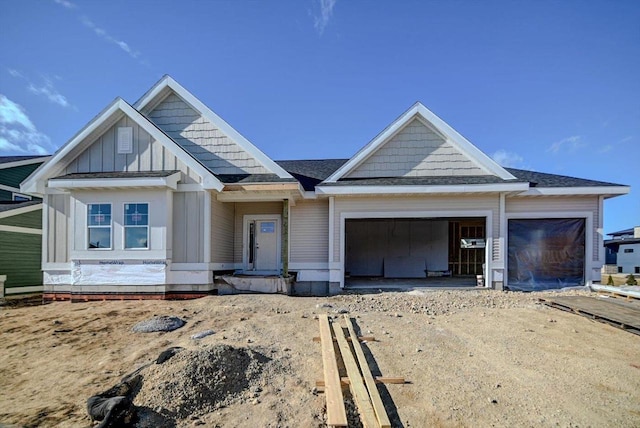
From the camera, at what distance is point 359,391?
3668 mm

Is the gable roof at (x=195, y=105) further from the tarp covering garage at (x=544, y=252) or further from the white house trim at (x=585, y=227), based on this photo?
the tarp covering garage at (x=544, y=252)

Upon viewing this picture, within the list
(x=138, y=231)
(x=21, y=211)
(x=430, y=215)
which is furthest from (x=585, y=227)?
(x=21, y=211)

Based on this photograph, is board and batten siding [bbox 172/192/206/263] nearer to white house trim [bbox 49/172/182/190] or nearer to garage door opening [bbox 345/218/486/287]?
white house trim [bbox 49/172/182/190]

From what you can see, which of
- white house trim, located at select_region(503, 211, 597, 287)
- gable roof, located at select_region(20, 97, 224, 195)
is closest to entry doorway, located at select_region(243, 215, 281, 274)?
gable roof, located at select_region(20, 97, 224, 195)

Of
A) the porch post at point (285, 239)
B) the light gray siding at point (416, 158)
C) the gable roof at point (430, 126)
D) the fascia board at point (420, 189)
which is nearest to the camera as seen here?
the fascia board at point (420, 189)

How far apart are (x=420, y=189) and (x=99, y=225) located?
9375mm

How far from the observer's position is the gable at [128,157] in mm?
9611

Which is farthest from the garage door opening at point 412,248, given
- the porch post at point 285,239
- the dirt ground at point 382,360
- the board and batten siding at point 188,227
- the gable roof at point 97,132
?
the gable roof at point 97,132

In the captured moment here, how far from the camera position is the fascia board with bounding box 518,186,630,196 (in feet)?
34.1

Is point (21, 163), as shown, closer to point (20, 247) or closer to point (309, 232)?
point (20, 247)

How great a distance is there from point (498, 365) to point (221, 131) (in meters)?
9.84

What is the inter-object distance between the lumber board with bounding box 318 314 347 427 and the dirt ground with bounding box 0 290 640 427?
17cm

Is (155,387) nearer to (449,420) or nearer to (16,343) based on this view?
(449,420)

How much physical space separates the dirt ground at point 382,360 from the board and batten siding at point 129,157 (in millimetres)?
3871
